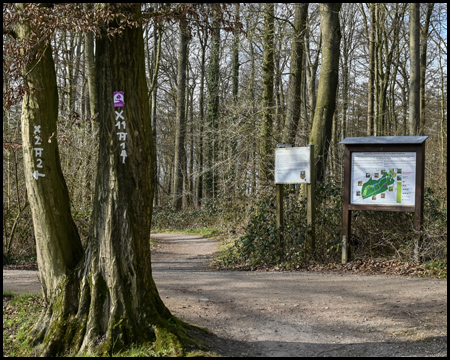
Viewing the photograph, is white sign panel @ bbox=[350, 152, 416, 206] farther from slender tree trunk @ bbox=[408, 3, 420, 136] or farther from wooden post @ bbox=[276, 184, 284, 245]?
slender tree trunk @ bbox=[408, 3, 420, 136]

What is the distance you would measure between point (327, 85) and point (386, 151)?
2.95 m

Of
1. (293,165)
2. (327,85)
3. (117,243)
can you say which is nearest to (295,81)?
(327,85)

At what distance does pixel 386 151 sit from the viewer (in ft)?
31.5

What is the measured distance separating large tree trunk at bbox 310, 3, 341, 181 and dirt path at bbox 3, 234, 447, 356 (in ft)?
12.5

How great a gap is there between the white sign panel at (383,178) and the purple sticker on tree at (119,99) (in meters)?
6.36

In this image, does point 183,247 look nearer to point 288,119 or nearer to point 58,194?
point 288,119

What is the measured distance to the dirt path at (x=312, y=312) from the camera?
17.2 feet

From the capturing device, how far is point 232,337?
5.56 metres

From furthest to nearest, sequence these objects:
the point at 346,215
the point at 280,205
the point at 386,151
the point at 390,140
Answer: the point at 280,205 → the point at 346,215 → the point at 386,151 → the point at 390,140

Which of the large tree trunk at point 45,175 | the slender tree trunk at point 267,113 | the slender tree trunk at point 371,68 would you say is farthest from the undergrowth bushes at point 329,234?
the slender tree trunk at point 371,68

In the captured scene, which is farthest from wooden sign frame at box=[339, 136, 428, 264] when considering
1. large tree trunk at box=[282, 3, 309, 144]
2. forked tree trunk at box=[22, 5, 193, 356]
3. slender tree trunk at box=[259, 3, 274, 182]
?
forked tree trunk at box=[22, 5, 193, 356]

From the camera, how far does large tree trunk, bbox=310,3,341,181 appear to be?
38.3ft

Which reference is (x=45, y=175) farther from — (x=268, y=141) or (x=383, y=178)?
(x=268, y=141)

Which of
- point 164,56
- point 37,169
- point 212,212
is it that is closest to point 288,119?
point 212,212
